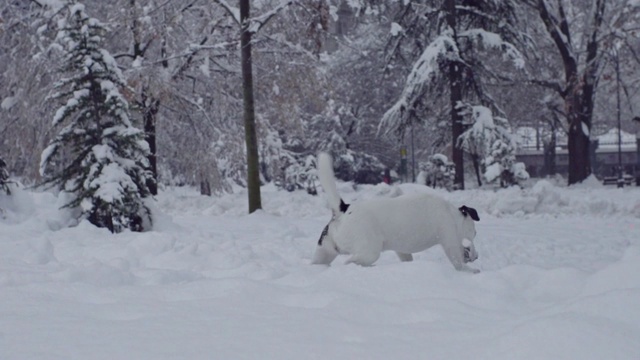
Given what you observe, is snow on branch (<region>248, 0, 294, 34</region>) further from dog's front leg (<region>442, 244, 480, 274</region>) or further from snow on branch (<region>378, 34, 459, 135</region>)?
dog's front leg (<region>442, 244, 480, 274</region>)

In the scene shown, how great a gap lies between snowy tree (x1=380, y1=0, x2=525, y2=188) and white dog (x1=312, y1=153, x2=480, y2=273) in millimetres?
18579

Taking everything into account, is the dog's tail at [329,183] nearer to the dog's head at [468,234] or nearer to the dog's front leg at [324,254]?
the dog's front leg at [324,254]

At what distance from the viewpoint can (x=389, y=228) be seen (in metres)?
6.59

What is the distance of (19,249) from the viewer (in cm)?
763

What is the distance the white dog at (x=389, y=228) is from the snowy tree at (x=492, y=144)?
19.1 metres

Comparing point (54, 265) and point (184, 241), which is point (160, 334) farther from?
point (184, 241)

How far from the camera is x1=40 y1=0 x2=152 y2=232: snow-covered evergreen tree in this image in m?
11.5

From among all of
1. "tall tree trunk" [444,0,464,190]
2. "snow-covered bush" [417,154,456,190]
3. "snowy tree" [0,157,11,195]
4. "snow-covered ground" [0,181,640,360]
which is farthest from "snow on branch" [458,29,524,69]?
"snow-covered ground" [0,181,640,360]

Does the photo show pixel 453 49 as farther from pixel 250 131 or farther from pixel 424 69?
pixel 250 131

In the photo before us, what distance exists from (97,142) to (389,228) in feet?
22.9

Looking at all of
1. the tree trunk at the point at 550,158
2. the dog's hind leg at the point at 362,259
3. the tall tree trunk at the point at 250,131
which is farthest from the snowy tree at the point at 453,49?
the dog's hind leg at the point at 362,259

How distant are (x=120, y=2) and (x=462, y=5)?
13.1 m

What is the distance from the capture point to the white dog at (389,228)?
6375 mm

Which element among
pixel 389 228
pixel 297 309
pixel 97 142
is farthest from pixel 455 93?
pixel 297 309
